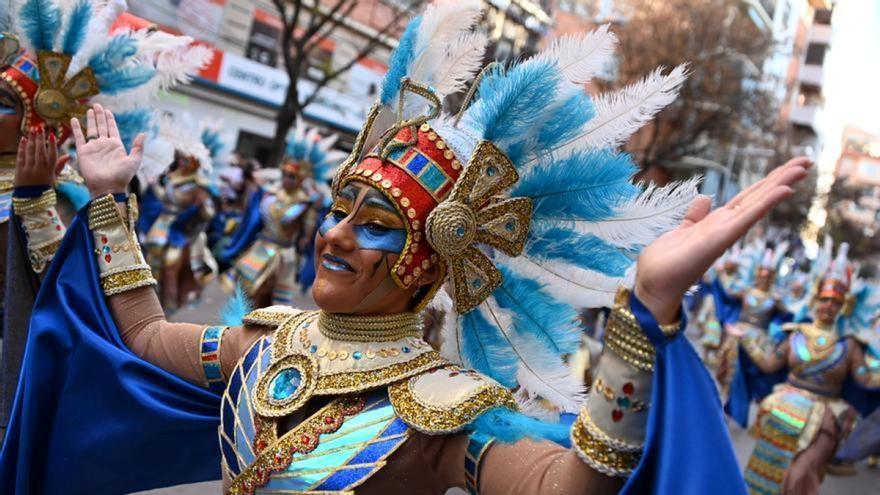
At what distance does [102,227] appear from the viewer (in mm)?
2512

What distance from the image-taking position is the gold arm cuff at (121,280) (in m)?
2.50

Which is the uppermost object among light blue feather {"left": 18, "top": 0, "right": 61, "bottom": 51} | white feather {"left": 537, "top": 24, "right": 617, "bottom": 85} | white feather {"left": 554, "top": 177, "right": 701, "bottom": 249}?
white feather {"left": 537, "top": 24, "right": 617, "bottom": 85}

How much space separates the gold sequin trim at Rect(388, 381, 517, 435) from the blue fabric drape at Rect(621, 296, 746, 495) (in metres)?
0.48

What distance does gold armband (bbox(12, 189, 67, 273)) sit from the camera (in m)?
3.01

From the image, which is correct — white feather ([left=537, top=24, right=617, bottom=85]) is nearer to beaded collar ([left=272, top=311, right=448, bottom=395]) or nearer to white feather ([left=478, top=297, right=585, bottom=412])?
white feather ([left=478, top=297, right=585, bottom=412])

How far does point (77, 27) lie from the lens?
131 inches

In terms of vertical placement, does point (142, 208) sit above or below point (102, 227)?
below

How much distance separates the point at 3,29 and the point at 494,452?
2901 mm

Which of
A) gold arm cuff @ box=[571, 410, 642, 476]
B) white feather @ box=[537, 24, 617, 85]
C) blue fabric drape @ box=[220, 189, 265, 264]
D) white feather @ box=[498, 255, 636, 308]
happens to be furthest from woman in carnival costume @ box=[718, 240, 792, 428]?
gold arm cuff @ box=[571, 410, 642, 476]

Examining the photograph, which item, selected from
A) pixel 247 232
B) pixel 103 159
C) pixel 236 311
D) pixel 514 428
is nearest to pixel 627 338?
pixel 514 428

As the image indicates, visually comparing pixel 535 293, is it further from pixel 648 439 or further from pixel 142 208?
pixel 142 208

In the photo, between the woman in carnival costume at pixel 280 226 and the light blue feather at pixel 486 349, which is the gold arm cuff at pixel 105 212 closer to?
the light blue feather at pixel 486 349

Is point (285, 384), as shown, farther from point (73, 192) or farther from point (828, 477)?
point (828, 477)

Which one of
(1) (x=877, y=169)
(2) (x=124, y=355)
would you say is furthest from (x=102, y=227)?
(1) (x=877, y=169)
